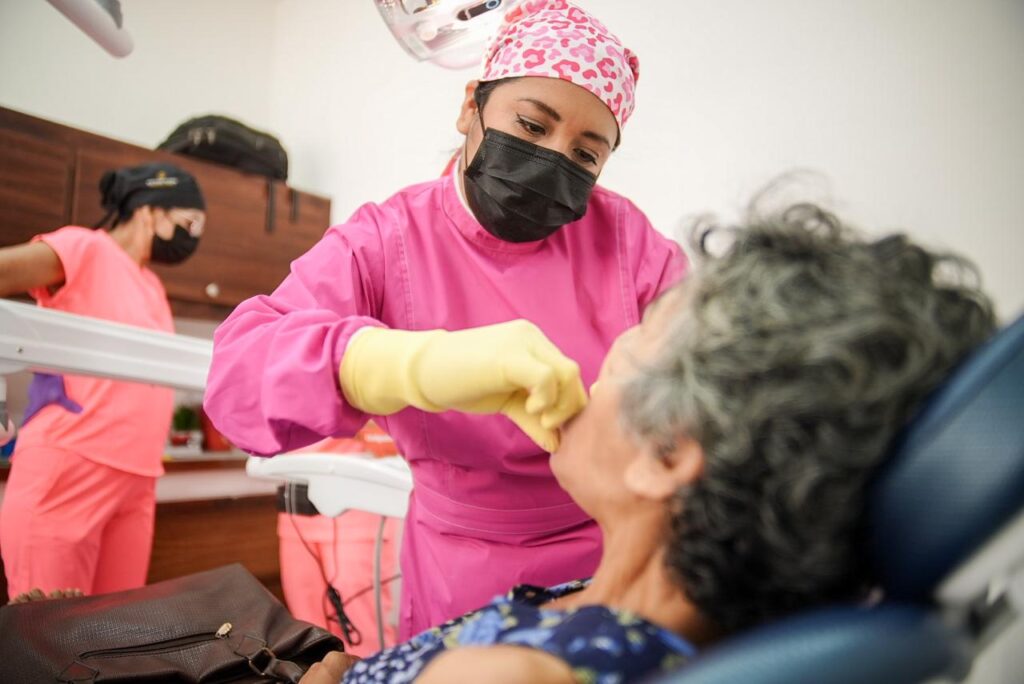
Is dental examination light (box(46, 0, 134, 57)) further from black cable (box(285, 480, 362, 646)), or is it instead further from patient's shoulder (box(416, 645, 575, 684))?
patient's shoulder (box(416, 645, 575, 684))

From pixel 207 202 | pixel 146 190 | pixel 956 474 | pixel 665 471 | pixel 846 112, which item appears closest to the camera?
pixel 956 474

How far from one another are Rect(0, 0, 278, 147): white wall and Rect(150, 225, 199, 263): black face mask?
1.49 metres

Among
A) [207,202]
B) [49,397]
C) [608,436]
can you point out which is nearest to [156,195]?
[49,397]

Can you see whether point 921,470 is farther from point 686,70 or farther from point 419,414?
point 686,70

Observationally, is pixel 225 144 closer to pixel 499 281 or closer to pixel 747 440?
pixel 499 281

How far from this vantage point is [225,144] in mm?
3268

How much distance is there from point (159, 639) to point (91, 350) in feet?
2.39

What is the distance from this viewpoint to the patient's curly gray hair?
611mm

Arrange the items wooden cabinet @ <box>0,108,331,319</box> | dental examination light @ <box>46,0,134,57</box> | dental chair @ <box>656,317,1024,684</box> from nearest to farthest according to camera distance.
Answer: dental chair @ <box>656,317,1024,684</box> → dental examination light @ <box>46,0,134,57</box> → wooden cabinet @ <box>0,108,331,319</box>

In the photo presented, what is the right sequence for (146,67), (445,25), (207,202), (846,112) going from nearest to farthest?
1. (846,112)
2. (445,25)
3. (207,202)
4. (146,67)

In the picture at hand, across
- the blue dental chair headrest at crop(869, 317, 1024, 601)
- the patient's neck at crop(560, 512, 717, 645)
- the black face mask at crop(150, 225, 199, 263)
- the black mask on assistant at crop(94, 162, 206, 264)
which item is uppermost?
the blue dental chair headrest at crop(869, 317, 1024, 601)

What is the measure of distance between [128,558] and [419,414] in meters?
1.55

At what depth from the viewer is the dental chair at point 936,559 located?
0.47 metres

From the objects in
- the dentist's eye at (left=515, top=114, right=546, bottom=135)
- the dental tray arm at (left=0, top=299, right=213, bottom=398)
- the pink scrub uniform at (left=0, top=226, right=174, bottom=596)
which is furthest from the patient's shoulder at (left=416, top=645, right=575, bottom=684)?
the pink scrub uniform at (left=0, top=226, right=174, bottom=596)
